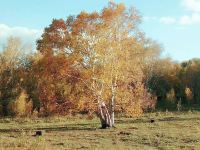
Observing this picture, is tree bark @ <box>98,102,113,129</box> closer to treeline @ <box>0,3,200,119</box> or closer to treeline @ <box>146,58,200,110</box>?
treeline @ <box>0,3,200,119</box>

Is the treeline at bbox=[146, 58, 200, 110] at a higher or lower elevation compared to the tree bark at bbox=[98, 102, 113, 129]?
higher

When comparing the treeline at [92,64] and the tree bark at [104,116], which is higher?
the treeline at [92,64]

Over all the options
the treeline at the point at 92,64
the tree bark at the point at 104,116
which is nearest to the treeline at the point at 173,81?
the treeline at the point at 92,64

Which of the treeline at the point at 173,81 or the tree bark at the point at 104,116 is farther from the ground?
the treeline at the point at 173,81

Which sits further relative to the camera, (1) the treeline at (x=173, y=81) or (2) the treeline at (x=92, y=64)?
(1) the treeline at (x=173, y=81)

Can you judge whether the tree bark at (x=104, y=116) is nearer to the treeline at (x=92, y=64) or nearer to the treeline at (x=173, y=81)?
the treeline at (x=92, y=64)

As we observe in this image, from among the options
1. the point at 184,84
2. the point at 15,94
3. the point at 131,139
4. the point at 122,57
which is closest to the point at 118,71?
the point at 122,57

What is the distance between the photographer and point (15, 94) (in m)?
63.9

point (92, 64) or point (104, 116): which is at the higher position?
point (92, 64)

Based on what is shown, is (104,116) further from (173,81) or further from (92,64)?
(173,81)

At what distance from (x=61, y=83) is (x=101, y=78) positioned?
3611mm

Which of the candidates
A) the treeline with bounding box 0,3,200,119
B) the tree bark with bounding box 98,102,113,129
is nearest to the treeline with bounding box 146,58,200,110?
the treeline with bounding box 0,3,200,119

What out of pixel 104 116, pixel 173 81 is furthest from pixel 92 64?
pixel 173 81

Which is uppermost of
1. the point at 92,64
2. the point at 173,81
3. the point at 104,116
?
the point at 173,81
